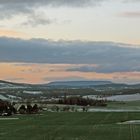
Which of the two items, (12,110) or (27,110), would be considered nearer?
(12,110)

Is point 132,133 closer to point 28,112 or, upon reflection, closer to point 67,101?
point 28,112

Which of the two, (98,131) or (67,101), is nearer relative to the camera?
(98,131)

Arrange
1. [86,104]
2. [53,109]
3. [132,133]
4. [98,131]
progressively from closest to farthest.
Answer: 1. [132,133]
2. [98,131]
3. [53,109]
4. [86,104]

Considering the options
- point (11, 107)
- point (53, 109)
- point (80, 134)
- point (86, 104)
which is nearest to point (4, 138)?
point (80, 134)

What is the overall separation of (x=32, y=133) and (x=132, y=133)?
9.41 meters

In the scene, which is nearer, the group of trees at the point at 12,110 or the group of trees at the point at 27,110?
the group of trees at the point at 12,110

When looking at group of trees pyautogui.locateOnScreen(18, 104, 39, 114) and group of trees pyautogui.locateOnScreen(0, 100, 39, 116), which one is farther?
group of trees pyautogui.locateOnScreen(18, 104, 39, 114)

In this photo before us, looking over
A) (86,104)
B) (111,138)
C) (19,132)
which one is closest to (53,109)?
(86,104)

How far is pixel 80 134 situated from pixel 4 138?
23.4 feet

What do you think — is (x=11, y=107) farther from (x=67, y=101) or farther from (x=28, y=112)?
(x=67, y=101)

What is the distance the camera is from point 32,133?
155 ft

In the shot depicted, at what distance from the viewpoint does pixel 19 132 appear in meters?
49.4

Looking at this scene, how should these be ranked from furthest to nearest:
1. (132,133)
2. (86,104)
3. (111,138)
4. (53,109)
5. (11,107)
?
(86,104), (53,109), (11,107), (132,133), (111,138)

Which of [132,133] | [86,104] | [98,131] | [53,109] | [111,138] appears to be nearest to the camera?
[111,138]
